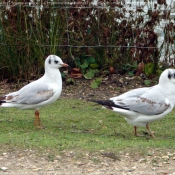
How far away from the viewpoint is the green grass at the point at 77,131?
289 inches

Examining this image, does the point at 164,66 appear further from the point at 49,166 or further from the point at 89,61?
the point at 49,166

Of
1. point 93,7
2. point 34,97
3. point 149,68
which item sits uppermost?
point 93,7

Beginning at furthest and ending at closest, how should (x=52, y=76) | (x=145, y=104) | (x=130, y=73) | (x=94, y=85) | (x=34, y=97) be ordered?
(x=130, y=73), (x=94, y=85), (x=52, y=76), (x=34, y=97), (x=145, y=104)

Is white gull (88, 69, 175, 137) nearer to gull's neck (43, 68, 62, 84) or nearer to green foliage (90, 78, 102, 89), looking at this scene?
gull's neck (43, 68, 62, 84)

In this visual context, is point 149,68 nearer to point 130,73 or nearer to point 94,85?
point 130,73

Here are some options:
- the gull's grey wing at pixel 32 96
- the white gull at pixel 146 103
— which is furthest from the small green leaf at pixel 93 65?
the white gull at pixel 146 103

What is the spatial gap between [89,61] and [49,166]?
221 inches

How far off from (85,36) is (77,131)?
11.9 feet

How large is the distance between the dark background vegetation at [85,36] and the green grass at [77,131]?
136 cm

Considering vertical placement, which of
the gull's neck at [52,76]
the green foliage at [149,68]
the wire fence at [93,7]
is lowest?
the green foliage at [149,68]

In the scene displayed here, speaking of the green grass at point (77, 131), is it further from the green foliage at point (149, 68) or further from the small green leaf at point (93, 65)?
the green foliage at point (149, 68)

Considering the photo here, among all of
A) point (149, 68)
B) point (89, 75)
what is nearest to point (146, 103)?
point (149, 68)

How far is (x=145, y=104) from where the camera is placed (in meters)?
8.25

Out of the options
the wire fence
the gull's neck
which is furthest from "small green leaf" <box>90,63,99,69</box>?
the gull's neck
